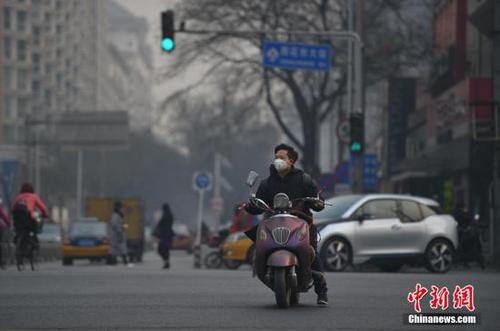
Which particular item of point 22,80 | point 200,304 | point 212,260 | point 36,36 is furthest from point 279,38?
point 36,36

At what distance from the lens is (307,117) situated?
2024 inches

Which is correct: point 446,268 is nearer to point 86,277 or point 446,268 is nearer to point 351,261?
point 351,261

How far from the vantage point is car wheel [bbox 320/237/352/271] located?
26359 mm

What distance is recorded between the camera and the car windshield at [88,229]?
148 ft

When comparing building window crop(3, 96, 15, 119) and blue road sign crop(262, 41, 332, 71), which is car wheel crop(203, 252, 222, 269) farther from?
building window crop(3, 96, 15, 119)

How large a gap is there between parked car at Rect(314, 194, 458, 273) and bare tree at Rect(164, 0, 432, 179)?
20.1 metres

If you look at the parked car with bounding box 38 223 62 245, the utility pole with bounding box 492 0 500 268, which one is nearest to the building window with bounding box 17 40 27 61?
the parked car with bounding box 38 223 62 245

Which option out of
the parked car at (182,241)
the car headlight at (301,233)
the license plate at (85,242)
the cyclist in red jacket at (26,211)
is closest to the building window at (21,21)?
the parked car at (182,241)

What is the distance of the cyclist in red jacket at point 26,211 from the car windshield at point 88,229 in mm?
18859

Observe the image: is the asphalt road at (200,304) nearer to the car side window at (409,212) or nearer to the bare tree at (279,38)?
the car side window at (409,212)

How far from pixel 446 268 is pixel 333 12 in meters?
23.2

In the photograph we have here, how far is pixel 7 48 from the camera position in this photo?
11162cm

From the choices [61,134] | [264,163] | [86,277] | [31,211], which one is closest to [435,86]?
[61,134]

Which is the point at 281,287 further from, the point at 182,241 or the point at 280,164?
the point at 182,241
